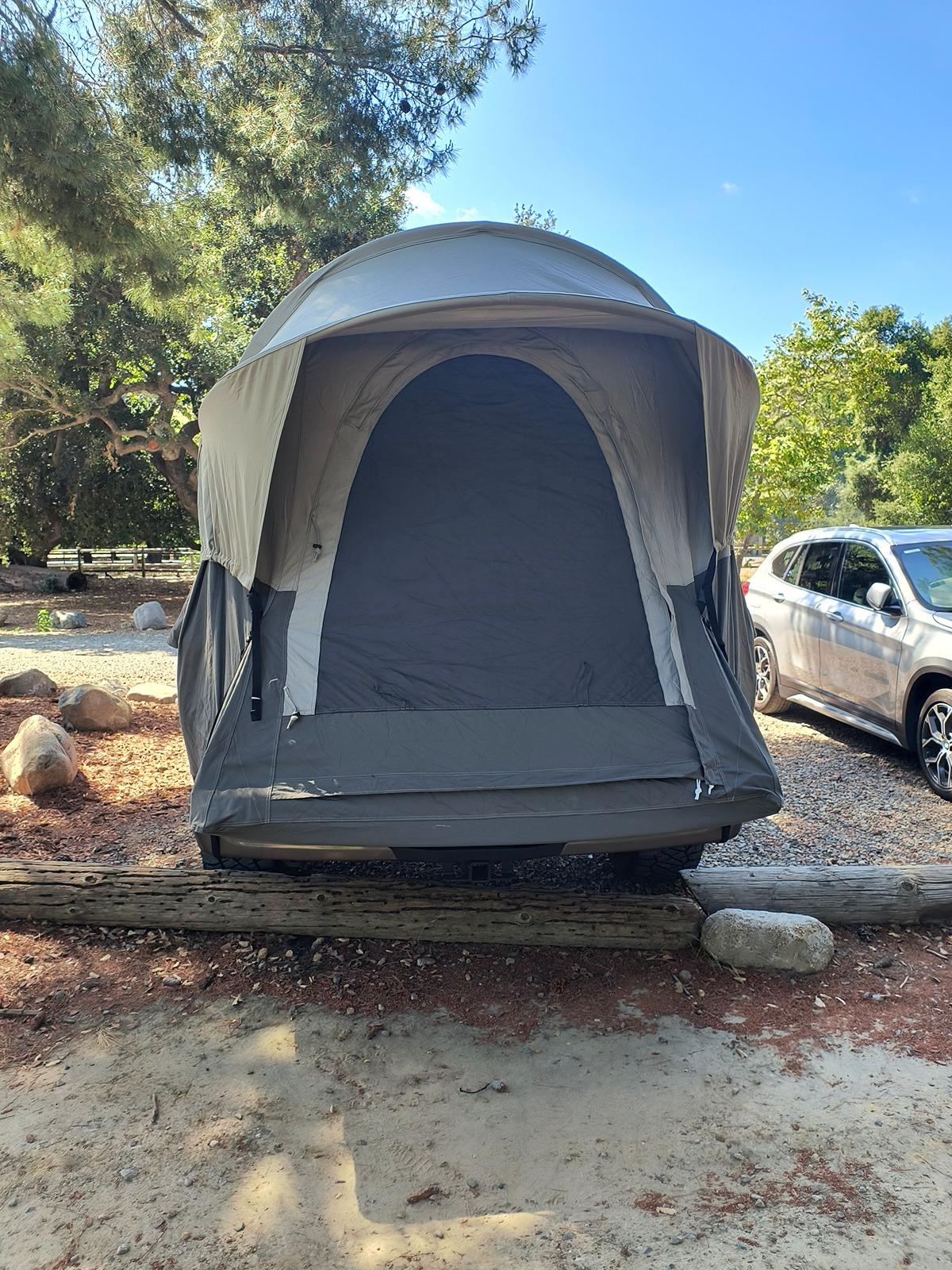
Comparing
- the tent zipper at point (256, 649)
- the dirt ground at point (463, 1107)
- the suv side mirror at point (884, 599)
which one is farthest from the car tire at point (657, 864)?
the suv side mirror at point (884, 599)

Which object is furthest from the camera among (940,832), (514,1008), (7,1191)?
(940,832)

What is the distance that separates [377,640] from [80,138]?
4.26 meters

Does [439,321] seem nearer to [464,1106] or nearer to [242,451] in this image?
[242,451]

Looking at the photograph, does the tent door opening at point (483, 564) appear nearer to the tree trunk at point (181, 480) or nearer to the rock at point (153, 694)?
the rock at point (153, 694)

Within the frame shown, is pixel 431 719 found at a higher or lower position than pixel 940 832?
higher

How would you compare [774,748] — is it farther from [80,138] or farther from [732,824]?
[80,138]

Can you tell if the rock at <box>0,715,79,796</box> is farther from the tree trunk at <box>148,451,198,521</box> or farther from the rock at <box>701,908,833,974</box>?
the tree trunk at <box>148,451,198,521</box>

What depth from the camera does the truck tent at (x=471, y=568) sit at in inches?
125

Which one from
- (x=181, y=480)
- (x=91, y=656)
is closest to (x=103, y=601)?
(x=181, y=480)

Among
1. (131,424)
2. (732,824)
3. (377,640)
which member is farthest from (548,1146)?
(131,424)

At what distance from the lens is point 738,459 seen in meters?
3.84

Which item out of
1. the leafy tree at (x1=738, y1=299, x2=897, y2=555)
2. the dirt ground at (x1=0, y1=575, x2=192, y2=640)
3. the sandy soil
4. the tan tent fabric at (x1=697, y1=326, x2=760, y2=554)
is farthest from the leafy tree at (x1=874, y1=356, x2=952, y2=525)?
the sandy soil

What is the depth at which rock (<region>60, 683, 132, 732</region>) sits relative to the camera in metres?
6.51

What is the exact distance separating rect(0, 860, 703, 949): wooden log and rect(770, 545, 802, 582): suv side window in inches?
174
